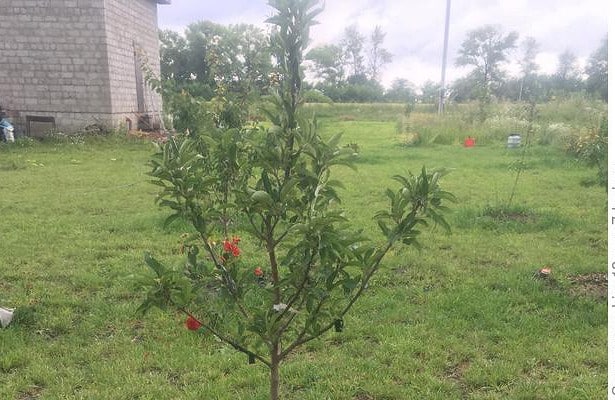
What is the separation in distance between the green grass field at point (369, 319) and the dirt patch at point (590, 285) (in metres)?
0.02

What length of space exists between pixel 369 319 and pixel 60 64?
14.6 meters

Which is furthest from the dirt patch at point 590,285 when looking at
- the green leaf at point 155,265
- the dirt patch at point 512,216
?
the green leaf at point 155,265

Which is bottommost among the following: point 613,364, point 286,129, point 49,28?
point 613,364

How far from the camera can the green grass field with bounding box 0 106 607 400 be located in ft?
10.1

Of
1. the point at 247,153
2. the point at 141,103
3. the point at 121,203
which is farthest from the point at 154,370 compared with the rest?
the point at 141,103

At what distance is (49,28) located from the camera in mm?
15469

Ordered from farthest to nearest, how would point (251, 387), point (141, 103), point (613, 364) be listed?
point (141, 103) → point (251, 387) → point (613, 364)

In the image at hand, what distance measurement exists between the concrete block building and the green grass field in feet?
29.2

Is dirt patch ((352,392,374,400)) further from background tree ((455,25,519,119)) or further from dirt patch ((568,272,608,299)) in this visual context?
background tree ((455,25,519,119))

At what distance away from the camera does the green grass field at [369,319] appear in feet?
10.1

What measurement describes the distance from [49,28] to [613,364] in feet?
55.7

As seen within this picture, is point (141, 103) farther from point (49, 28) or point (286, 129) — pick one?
point (286, 129)

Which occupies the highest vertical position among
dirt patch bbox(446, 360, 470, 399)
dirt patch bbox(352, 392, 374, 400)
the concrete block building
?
the concrete block building

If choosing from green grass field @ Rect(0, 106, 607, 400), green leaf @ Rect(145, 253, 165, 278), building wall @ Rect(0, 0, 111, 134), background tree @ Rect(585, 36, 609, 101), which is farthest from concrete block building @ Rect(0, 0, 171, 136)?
background tree @ Rect(585, 36, 609, 101)
